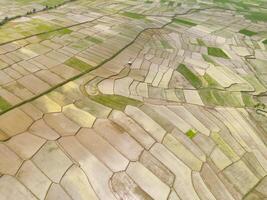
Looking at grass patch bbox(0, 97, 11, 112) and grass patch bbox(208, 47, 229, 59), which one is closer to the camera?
grass patch bbox(0, 97, 11, 112)

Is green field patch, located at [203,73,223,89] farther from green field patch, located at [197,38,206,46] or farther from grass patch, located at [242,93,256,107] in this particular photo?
green field patch, located at [197,38,206,46]

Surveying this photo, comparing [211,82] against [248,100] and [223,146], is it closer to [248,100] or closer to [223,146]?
[248,100]

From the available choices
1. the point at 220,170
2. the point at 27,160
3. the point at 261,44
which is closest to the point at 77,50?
the point at 27,160

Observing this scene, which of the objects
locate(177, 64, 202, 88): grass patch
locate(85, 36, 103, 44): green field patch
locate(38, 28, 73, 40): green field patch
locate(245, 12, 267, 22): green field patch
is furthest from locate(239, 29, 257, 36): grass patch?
locate(38, 28, 73, 40): green field patch

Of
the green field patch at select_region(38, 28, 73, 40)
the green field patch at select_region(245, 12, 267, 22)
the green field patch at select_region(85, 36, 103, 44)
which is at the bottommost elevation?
the green field patch at select_region(245, 12, 267, 22)

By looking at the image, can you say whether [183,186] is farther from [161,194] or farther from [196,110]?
[196,110]

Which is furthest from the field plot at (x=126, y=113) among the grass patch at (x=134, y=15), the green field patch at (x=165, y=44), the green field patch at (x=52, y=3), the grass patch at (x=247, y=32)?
the green field patch at (x=52, y=3)
